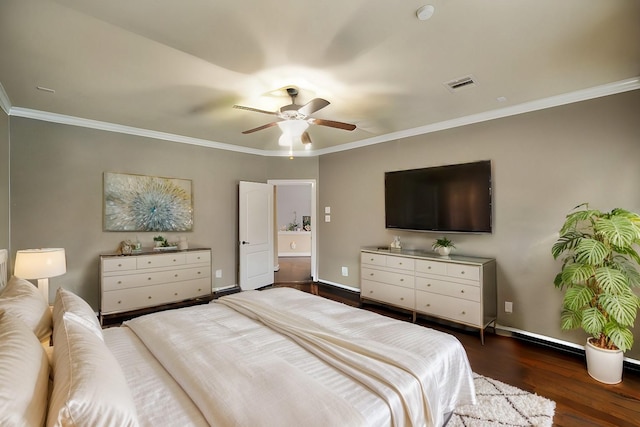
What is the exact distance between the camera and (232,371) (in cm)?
133

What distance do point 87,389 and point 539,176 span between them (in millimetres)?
3899

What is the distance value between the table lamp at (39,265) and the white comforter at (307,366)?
1.22 m

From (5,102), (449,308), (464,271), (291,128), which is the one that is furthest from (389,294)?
(5,102)

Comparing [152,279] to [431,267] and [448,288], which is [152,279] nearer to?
[431,267]

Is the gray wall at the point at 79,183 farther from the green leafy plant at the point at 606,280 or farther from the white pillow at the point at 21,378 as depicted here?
the green leafy plant at the point at 606,280

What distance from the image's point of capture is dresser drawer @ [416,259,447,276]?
341cm

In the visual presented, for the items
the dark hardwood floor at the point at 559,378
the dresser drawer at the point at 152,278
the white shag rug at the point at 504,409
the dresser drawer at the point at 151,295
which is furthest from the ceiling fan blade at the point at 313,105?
the dresser drawer at the point at 151,295

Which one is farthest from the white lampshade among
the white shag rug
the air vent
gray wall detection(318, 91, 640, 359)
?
the white shag rug

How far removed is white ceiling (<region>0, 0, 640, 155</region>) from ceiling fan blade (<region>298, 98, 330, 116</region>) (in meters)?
0.23

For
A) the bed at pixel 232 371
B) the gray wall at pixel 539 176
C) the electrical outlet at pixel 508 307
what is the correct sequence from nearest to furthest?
the bed at pixel 232 371, the gray wall at pixel 539 176, the electrical outlet at pixel 508 307

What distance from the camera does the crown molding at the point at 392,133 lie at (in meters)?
2.75

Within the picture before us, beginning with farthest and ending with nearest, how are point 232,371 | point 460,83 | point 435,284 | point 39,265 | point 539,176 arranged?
1. point 435,284
2. point 539,176
3. point 460,83
4. point 39,265
5. point 232,371

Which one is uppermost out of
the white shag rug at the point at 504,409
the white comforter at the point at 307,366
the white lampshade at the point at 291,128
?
the white lampshade at the point at 291,128

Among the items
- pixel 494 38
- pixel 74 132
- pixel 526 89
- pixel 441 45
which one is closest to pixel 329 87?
pixel 441 45
